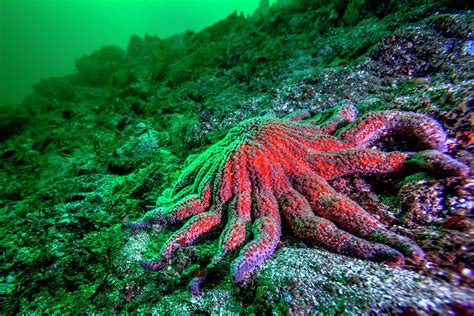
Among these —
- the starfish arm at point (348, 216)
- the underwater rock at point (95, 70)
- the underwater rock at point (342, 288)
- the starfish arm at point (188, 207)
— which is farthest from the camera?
the underwater rock at point (95, 70)

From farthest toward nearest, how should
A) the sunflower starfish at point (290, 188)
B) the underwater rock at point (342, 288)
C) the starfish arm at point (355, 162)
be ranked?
the starfish arm at point (355, 162) → the sunflower starfish at point (290, 188) → the underwater rock at point (342, 288)

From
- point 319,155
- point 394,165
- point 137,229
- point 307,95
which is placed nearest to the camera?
point 394,165

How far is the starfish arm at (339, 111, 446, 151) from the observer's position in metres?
2.14

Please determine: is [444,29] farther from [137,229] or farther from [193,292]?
[137,229]

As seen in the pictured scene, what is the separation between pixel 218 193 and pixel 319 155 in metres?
1.00

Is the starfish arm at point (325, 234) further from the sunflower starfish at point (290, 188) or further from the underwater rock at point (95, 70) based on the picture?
the underwater rock at point (95, 70)

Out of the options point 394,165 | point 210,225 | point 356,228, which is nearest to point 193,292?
point 210,225

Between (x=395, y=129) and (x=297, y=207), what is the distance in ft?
4.13

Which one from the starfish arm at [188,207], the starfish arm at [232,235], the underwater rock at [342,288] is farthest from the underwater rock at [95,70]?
the underwater rock at [342,288]

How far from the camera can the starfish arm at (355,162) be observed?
209 cm

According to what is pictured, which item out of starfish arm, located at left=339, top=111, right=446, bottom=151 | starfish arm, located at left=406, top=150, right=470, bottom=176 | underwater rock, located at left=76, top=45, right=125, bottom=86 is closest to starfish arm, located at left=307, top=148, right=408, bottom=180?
starfish arm, located at left=406, top=150, right=470, bottom=176

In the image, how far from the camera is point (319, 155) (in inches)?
88.1

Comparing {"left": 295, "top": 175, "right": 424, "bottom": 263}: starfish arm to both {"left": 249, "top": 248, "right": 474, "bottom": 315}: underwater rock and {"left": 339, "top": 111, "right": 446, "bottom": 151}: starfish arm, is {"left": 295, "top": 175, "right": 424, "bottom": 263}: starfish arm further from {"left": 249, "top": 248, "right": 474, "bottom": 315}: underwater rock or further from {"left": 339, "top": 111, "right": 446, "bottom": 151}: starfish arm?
{"left": 339, "top": 111, "right": 446, "bottom": 151}: starfish arm

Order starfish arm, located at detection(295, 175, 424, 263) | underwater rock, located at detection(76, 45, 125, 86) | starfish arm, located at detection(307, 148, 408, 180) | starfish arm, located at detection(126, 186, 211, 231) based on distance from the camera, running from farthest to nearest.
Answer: underwater rock, located at detection(76, 45, 125, 86) → starfish arm, located at detection(126, 186, 211, 231) → starfish arm, located at detection(307, 148, 408, 180) → starfish arm, located at detection(295, 175, 424, 263)
